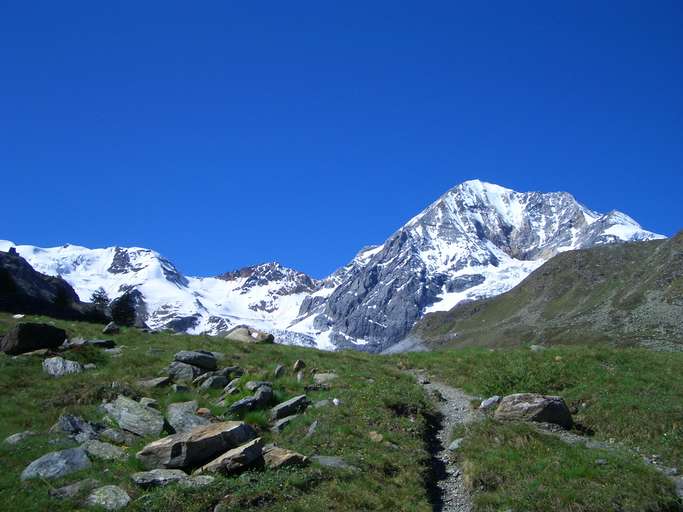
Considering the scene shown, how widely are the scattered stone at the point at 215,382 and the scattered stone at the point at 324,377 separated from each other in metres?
4.15

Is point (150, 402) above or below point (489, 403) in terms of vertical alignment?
below

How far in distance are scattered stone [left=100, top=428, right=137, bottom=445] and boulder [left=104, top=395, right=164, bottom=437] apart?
0.21 metres

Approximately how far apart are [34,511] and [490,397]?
1721cm

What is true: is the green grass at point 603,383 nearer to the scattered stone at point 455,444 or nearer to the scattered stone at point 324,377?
the scattered stone at point 455,444

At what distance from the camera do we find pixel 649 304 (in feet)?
654

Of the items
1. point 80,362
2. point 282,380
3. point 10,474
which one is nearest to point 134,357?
point 80,362

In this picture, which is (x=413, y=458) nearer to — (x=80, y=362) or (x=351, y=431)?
(x=351, y=431)

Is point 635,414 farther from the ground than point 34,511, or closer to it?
farther from the ground

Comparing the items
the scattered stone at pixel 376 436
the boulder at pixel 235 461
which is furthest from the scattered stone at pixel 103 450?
the scattered stone at pixel 376 436

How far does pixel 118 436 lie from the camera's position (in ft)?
62.0

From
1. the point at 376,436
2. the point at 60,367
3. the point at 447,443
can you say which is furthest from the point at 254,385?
the point at 60,367

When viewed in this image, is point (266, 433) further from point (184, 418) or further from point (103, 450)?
point (103, 450)

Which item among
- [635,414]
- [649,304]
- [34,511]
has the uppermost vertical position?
[649,304]

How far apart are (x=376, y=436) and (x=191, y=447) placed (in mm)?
6057
